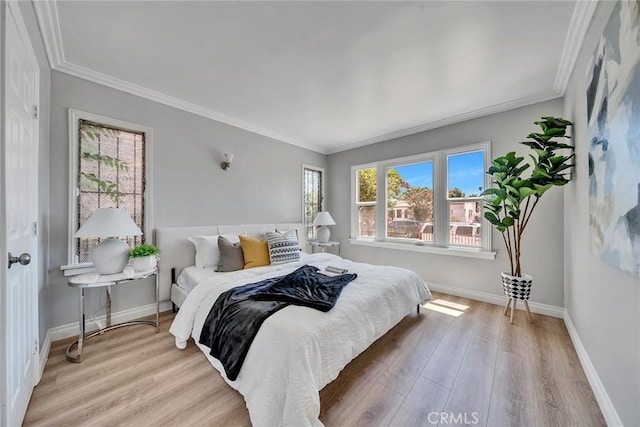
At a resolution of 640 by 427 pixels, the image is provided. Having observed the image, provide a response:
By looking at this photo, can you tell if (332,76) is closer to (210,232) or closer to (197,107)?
(197,107)

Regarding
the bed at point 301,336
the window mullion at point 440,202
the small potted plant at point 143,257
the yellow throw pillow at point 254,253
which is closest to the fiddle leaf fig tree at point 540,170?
the window mullion at point 440,202

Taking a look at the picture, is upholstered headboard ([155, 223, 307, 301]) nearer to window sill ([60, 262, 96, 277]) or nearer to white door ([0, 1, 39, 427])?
window sill ([60, 262, 96, 277])

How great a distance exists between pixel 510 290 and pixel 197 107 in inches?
168

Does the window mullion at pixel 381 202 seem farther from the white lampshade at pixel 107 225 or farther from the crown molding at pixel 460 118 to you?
the white lampshade at pixel 107 225

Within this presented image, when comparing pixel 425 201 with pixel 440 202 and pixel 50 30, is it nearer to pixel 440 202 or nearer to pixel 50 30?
pixel 440 202

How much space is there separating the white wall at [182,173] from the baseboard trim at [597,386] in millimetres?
3732

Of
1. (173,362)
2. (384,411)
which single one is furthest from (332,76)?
(173,362)

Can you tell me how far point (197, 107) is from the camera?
309cm

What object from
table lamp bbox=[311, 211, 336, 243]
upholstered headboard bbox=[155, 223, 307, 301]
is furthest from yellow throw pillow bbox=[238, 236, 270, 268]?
table lamp bbox=[311, 211, 336, 243]

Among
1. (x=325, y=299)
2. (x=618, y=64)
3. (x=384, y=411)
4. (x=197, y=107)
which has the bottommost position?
(x=384, y=411)

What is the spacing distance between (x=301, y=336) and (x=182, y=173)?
102 inches

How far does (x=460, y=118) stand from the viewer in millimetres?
3383

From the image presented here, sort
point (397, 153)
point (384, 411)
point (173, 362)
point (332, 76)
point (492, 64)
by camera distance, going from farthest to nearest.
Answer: point (397, 153), point (332, 76), point (492, 64), point (173, 362), point (384, 411)

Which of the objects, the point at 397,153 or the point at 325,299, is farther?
the point at 397,153
